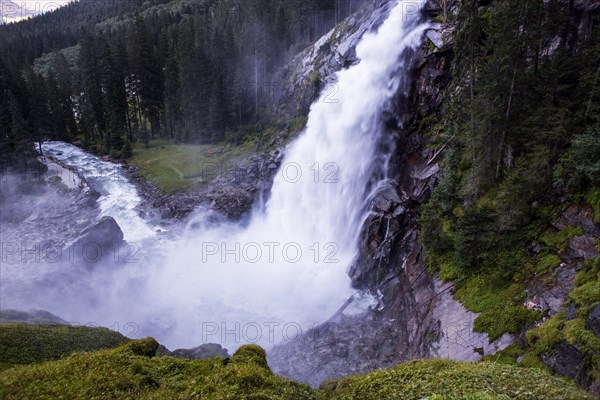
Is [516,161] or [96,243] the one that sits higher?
[96,243]

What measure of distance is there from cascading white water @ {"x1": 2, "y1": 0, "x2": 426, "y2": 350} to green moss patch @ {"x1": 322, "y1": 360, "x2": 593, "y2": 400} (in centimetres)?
1468

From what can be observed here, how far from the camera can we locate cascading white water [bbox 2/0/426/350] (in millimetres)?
25609

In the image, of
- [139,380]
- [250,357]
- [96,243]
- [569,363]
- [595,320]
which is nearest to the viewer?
[139,380]

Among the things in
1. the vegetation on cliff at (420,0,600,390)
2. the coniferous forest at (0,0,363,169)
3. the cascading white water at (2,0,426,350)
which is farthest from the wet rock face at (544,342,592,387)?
the coniferous forest at (0,0,363,169)

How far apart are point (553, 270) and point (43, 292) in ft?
103

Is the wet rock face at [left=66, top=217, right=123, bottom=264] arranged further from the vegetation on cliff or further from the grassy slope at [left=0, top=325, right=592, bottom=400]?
the vegetation on cliff

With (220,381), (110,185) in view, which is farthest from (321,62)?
(220,381)

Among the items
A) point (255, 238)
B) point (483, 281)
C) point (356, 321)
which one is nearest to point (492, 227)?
point (483, 281)

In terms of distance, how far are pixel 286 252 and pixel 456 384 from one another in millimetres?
24379

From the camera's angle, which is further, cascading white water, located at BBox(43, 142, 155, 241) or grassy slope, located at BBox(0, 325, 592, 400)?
cascading white water, located at BBox(43, 142, 155, 241)

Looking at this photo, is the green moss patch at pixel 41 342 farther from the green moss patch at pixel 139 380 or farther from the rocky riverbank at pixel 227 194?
the rocky riverbank at pixel 227 194

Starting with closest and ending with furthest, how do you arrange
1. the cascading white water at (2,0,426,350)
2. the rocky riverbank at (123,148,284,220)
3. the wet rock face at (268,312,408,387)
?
the wet rock face at (268,312,408,387) → the cascading white water at (2,0,426,350) → the rocky riverbank at (123,148,284,220)

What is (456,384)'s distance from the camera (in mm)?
8641

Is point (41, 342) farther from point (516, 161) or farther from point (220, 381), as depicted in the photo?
point (516, 161)
